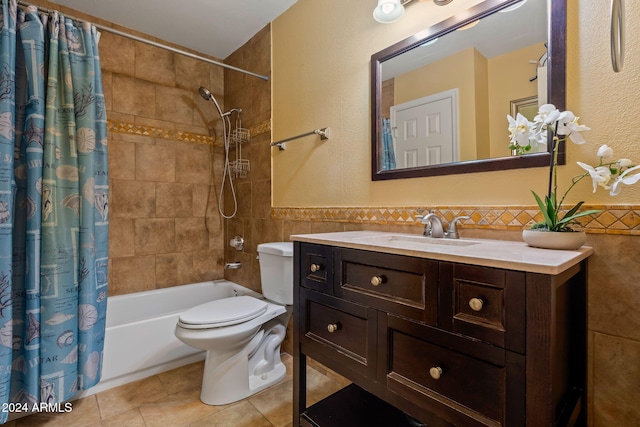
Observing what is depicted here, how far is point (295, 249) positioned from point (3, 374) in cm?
145

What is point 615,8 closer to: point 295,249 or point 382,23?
point 382,23

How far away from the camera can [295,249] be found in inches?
50.0

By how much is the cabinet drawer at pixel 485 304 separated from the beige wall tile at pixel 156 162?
2.41 meters

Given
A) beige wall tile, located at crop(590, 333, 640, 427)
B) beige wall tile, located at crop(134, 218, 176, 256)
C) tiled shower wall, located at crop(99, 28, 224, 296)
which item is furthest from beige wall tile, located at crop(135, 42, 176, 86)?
→ beige wall tile, located at crop(590, 333, 640, 427)

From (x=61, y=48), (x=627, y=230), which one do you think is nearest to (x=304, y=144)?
(x=61, y=48)

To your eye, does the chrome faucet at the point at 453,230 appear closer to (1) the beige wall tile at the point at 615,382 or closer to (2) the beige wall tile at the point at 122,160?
(1) the beige wall tile at the point at 615,382

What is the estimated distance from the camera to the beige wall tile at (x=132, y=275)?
2289 millimetres

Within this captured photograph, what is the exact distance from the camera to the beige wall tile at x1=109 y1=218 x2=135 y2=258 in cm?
228

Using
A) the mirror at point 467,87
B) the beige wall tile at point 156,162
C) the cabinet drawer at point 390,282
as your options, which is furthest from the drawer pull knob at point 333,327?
the beige wall tile at point 156,162

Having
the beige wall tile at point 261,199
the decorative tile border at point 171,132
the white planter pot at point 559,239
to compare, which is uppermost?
the decorative tile border at point 171,132

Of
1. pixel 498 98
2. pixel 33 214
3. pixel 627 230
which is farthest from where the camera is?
pixel 33 214

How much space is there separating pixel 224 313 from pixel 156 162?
5.03 ft

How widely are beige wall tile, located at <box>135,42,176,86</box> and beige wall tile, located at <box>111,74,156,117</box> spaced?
0.23 ft

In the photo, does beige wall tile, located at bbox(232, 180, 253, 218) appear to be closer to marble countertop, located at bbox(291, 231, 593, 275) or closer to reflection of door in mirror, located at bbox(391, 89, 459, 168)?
reflection of door in mirror, located at bbox(391, 89, 459, 168)
